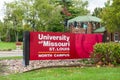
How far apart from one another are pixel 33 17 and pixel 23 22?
406 cm

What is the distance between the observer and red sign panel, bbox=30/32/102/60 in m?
16.8

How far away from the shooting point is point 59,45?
17.4 metres

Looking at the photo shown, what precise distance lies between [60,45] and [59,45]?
0.06 meters

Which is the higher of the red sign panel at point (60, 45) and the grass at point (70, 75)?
the red sign panel at point (60, 45)

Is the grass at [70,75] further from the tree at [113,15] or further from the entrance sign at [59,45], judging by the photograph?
the tree at [113,15]

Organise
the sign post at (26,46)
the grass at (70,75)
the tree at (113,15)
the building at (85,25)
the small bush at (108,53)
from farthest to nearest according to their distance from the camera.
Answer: the building at (85,25) → the tree at (113,15) → the sign post at (26,46) → the small bush at (108,53) → the grass at (70,75)

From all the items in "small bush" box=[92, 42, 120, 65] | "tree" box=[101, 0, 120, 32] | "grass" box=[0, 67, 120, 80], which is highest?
"tree" box=[101, 0, 120, 32]

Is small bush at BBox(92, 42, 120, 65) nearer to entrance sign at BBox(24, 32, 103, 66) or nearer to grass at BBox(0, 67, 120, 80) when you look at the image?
grass at BBox(0, 67, 120, 80)

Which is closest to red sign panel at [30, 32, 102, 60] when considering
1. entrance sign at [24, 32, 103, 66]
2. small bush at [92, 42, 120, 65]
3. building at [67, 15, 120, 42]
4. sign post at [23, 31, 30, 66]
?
entrance sign at [24, 32, 103, 66]

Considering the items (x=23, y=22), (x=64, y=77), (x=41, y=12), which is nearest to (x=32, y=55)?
(x=64, y=77)

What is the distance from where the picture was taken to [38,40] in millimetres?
16828

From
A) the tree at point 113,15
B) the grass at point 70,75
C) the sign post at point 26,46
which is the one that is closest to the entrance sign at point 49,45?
the sign post at point 26,46

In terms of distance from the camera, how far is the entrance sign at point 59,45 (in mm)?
16734

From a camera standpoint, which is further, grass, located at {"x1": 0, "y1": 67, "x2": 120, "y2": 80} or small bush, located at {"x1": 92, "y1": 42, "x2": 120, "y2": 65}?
small bush, located at {"x1": 92, "y1": 42, "x2": 120, "y2": 65}
